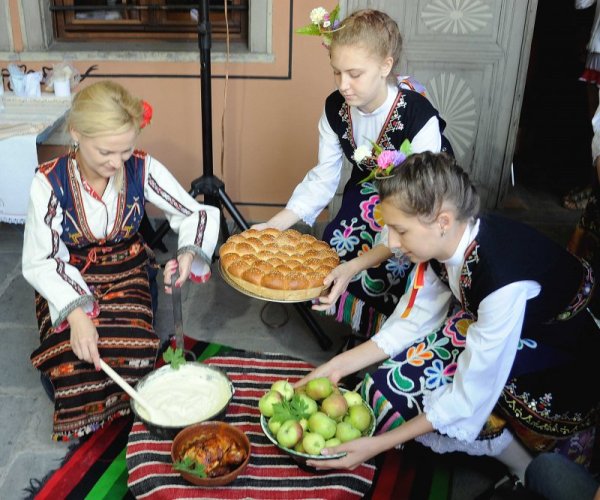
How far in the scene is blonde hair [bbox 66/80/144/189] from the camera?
1.96m

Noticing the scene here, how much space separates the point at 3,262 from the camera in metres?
3.32

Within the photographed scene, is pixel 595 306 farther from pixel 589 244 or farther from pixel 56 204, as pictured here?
pixel 56 204

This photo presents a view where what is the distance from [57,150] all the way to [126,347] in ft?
6.14

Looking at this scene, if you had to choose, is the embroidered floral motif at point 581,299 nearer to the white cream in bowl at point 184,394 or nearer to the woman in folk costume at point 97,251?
the white cream in bowl at point 184,394

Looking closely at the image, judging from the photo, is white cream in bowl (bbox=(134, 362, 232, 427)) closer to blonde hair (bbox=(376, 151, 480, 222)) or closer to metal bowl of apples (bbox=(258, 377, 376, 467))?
metal bowl of apples (bbox=(258, 377, 376, 467))

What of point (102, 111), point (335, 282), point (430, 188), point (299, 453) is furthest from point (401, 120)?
point (299, 453)

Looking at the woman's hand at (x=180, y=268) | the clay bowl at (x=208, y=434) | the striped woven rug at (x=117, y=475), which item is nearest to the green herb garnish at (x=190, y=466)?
the clay bowl at (x=208, y=434)

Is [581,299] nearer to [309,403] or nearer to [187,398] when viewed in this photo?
[309,403]

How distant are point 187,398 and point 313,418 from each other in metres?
0.37

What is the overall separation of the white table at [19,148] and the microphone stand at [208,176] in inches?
24.4

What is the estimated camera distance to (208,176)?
2.95m

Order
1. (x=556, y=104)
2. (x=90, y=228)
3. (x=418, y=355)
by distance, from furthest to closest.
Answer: (x=556, y=104)
(x=90, y=228)
(x=418, y=355)

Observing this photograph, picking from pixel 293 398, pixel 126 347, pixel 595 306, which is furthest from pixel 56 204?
pixel 595 306

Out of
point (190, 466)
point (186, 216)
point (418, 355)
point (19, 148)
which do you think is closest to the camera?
point (190, 466)
